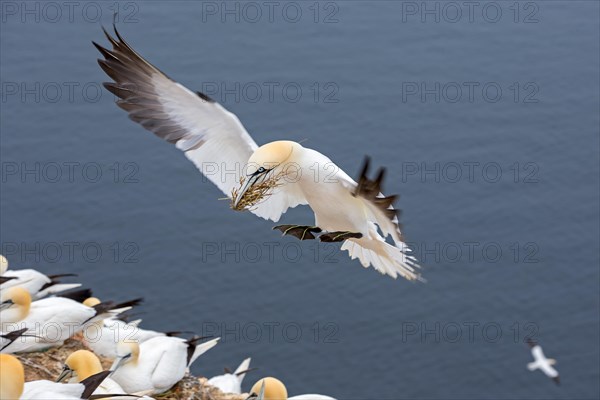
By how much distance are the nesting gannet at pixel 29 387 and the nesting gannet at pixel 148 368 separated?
2.43m

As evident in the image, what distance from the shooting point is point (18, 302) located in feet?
32.8

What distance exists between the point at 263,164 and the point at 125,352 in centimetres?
354

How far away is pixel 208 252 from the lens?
1506 centimetres

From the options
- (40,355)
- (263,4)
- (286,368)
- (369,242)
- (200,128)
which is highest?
(263,4)

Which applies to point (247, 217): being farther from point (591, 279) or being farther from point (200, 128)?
point (200, 128)

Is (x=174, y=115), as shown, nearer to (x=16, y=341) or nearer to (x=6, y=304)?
(x=16, y=341)

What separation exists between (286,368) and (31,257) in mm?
3671

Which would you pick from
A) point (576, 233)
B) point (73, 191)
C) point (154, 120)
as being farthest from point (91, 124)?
point (154, 120)
